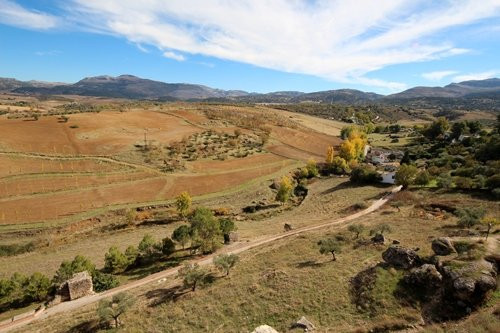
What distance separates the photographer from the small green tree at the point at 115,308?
26812mm

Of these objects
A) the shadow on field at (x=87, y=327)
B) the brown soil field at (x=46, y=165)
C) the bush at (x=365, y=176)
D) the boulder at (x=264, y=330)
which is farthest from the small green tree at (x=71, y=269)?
the bush at (x=365, y=176)

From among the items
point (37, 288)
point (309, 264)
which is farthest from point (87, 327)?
point (309, 264)

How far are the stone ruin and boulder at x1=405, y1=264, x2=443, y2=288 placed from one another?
32676 mm

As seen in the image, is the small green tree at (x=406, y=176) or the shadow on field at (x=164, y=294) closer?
the shadow on field at (x=164, y=294)

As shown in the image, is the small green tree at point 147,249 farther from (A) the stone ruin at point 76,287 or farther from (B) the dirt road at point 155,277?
(A) the stone ruin at point 76,287

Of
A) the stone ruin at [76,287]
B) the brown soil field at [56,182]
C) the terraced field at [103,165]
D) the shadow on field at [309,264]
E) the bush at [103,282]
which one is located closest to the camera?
the shadow on field at [309,264]

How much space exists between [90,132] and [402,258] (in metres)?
106

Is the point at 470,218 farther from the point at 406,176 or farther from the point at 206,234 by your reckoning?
the point at 206,234

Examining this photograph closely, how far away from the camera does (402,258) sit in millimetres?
29141

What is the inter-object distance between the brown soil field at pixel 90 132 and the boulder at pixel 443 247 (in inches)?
3446

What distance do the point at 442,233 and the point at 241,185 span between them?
172 feet

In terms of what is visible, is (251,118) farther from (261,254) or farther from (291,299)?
(291,299)

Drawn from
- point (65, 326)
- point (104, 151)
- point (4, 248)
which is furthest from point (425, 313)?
point (104, 151)

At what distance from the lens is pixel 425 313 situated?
23.4 metres
